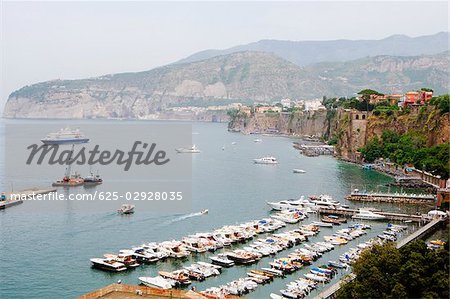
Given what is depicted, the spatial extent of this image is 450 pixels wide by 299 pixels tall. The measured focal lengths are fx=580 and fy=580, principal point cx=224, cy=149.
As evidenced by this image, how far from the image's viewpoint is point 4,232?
97.2ft

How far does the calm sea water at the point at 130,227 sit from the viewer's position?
22391 millimetres

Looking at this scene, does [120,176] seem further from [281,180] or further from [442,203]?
[442,203]

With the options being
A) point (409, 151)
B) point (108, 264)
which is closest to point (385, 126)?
point (409, 151)

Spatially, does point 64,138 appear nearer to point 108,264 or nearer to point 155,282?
point 108,264

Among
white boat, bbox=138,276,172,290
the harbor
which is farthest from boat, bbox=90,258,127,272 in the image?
the harbor

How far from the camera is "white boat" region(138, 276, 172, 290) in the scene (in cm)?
2078

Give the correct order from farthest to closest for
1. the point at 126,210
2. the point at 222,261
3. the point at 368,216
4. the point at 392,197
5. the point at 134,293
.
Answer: the point at 392,197, the point at 126,210, the point at 368,216, the point at 222,261, the point at 134,293

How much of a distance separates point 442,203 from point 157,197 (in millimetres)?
18894

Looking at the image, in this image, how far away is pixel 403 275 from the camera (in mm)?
16281

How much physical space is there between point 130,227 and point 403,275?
17.7 m

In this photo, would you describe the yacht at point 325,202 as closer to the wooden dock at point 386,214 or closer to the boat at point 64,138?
the wooden dock at point 386,214

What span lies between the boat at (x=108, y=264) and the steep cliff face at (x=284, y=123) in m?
77.2

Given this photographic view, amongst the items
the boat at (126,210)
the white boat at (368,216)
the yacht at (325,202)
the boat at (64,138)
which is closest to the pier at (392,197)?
the yacht at (325,202)

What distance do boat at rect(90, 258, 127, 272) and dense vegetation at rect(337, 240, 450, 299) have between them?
9792 mm
